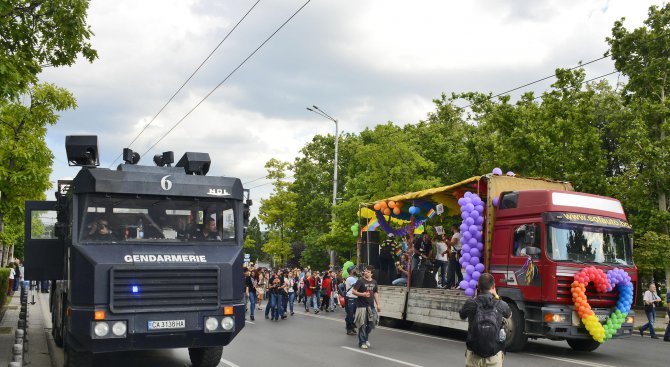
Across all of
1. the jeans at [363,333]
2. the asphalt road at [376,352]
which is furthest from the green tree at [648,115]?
the jeans at [363,333]

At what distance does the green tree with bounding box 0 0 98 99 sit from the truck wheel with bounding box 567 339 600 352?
11.4 m

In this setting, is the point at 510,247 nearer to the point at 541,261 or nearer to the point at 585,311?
the point at 541,261

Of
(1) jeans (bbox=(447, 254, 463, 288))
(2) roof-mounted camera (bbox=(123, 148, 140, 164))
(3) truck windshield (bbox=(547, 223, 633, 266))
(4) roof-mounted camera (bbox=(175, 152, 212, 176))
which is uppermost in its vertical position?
(2) roof-mounted camera (bbox=(123, 148, 140, 164))

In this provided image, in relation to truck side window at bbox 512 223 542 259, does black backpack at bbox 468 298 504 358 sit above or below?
below

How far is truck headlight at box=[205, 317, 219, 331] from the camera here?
29.4ft

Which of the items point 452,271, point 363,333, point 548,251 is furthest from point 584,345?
point 363,333

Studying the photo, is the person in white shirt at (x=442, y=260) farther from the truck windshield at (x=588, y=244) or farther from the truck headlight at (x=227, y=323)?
the truck headlight at (x=227, y=323)

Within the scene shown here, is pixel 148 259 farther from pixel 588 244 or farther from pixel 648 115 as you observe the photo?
pixel 648 115

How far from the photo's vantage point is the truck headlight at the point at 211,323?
29.4 feet

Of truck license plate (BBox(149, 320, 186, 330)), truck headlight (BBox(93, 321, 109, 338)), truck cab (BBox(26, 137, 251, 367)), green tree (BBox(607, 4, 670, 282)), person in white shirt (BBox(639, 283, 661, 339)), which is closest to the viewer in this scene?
truck headlight (BBox(93, 321, 109, 338))

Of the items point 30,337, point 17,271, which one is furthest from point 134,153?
point 17,271

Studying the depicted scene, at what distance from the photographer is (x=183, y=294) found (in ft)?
29.1

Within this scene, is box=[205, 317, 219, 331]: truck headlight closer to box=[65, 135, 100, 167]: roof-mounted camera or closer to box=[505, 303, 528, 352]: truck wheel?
box=[65, 135, 100, 167]: roof-mounted camera

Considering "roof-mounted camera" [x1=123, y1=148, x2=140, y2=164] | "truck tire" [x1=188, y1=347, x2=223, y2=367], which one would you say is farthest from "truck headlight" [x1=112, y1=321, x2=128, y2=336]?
"roof-mounted camera" [x1=123, y1=148, x2=140, y2=164]
